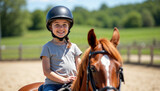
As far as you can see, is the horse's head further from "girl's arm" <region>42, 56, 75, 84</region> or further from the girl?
the girl

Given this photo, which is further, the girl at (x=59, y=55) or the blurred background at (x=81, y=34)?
the blurred background at (x=81, y=34)

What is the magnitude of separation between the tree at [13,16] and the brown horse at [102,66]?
162 feet

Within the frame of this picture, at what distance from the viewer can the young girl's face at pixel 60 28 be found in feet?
8.04

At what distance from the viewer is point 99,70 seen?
1.59 m

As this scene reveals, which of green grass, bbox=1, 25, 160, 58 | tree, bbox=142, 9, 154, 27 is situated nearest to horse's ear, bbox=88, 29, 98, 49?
green grass, bbox=1, 25, 160, 58

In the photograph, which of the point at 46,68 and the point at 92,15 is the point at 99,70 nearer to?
the point at 46,68

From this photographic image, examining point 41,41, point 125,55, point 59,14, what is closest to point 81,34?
point 41,41

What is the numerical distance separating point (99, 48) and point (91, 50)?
95 mm

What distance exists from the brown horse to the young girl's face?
756mm

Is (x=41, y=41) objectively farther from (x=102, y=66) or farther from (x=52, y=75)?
(x=102, y=66)

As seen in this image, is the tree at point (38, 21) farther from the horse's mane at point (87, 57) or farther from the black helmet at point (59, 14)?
the horse's mane at point (87, 57)

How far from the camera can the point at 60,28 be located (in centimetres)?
245

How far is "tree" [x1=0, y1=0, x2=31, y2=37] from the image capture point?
46938 millimetres

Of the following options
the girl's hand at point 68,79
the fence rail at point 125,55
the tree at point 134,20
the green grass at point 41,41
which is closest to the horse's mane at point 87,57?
the girl's hand at point 68,79
